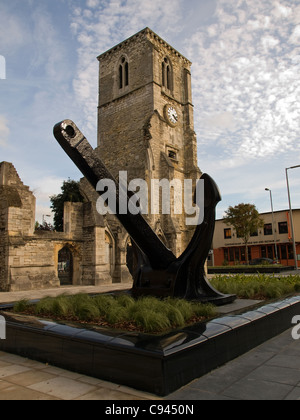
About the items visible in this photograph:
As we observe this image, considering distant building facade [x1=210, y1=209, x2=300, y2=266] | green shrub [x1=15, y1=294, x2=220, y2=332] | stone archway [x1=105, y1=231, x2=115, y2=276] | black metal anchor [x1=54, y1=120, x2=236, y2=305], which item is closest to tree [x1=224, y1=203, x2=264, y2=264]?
distant building facade [x1=210, y1=209, x2=300, y2=266]

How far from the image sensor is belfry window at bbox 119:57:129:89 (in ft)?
96.2

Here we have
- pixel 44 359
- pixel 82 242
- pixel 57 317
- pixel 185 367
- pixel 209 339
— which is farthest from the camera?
pixel 82 242

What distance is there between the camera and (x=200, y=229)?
5.96 metres

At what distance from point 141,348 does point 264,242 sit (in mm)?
39649

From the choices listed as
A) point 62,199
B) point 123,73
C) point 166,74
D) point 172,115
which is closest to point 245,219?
point 172,115

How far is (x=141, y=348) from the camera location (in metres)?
3.27

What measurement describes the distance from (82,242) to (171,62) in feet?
65.2

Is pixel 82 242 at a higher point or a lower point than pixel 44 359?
higher

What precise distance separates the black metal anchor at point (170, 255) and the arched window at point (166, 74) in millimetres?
25368

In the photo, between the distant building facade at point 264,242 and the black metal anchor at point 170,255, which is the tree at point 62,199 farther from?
the black metal anchor at point 170,255

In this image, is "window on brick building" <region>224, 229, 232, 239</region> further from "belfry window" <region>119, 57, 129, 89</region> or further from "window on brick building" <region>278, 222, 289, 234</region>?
"belfry window" <region>119, 57, 129, 89</region>
